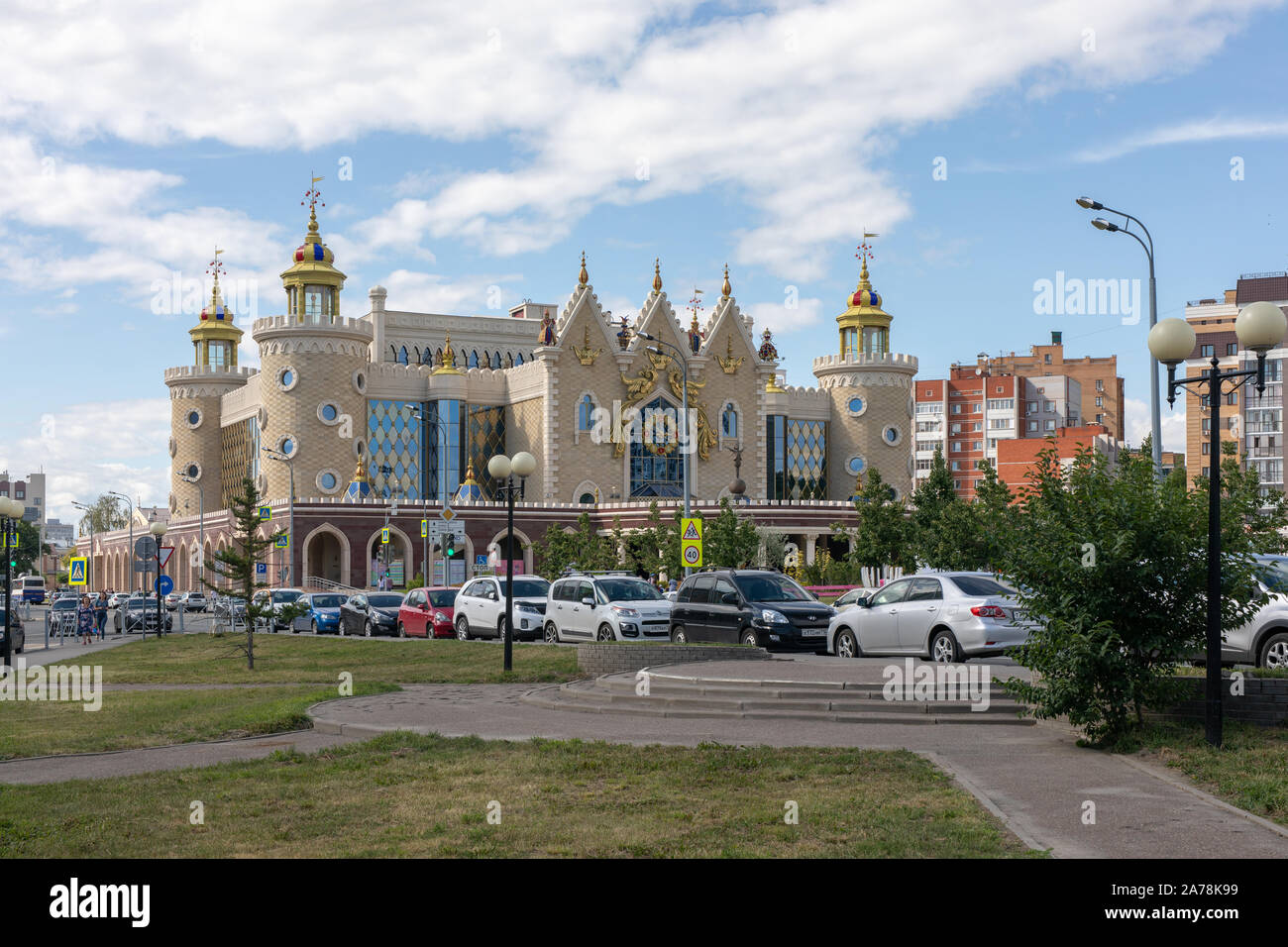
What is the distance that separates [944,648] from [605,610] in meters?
9.11

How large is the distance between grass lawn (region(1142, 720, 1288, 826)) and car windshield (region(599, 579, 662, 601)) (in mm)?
15223

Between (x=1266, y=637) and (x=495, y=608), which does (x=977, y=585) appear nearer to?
(x=1266, y=637)

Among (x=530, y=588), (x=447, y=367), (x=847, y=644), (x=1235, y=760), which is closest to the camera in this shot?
(x=1235, y=760)

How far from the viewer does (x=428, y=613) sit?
3500 cm

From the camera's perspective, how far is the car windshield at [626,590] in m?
27.5

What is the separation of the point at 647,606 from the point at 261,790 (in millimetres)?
15924

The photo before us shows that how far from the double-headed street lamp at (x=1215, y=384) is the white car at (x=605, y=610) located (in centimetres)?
1357

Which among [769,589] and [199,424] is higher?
[199,424]

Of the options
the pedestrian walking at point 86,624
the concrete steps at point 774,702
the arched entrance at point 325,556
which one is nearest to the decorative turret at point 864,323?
the arched entrance at point 325,556

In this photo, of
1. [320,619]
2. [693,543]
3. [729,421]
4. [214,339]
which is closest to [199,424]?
[214,339]

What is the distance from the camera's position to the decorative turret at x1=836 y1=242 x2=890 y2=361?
8775 centimetres

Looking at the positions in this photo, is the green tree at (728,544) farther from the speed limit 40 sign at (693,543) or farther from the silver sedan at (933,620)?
the silver sedan at (933,620)

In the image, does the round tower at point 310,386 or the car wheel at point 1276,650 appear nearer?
the car wheel at point 1276,650
